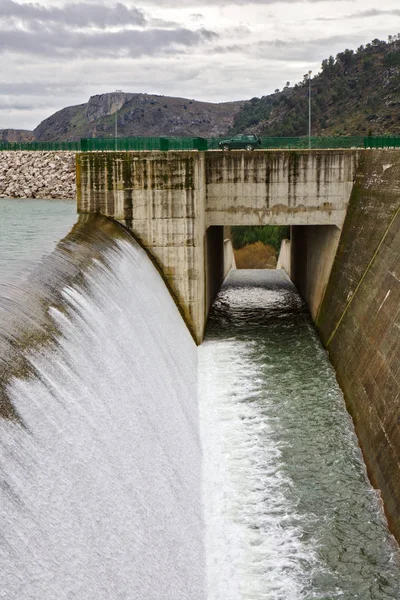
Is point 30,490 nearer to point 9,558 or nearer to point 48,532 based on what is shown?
point 48,532

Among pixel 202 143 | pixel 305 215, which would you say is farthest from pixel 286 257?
pixel 202 143

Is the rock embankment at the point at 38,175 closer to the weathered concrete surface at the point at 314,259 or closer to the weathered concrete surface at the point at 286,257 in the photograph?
the weathered concrete surface at the point at 314,259

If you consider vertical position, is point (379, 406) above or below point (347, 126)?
below

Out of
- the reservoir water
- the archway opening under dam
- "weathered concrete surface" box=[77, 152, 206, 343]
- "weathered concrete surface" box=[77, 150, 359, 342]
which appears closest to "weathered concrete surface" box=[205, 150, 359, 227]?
"weathered concrete surface" box=[77, 150, 359, 342]

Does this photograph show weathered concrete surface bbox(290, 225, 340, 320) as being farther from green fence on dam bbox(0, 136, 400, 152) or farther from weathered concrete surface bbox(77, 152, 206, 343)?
weathered concrete surface bbox(77, 152, 206, 343)

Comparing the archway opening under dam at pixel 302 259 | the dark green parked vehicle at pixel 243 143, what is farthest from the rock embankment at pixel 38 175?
the dark green parked vehicle at pixel 243 143

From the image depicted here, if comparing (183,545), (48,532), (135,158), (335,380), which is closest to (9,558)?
(48,532)
